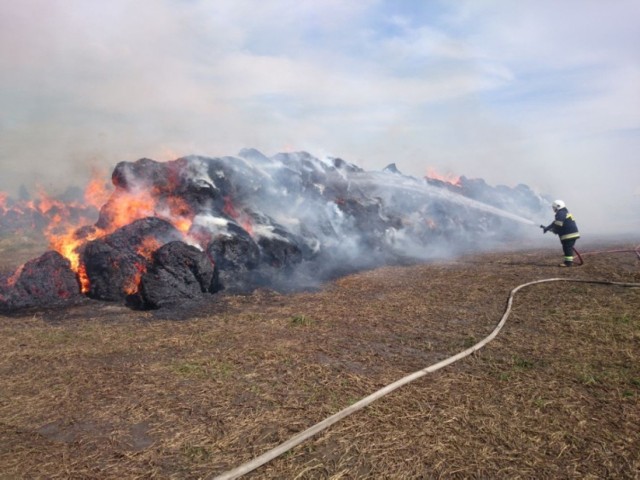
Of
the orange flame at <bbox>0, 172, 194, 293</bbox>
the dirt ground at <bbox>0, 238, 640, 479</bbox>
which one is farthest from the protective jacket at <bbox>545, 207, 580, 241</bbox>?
the orange flame at <bbox>0, 172, 194, 293</bbox>

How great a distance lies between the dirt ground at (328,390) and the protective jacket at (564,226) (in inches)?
162

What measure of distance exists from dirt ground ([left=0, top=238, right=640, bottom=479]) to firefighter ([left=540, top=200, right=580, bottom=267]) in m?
3.83

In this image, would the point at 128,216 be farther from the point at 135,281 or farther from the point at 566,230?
the point at 566,230

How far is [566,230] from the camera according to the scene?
44.5 ft

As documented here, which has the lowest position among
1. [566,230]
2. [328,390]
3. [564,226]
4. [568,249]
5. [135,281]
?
[328,390]

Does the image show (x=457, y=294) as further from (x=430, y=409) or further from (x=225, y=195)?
(x=225, y=195)

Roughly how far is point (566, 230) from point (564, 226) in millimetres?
172

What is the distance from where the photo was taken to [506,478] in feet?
11.4

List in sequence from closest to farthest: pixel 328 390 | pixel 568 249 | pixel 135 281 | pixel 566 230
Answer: pixel 328 390 → pixel 135 281 → pixel 568 249 → pixel 566 230

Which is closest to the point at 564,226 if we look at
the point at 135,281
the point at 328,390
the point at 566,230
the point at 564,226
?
the point at 564,226

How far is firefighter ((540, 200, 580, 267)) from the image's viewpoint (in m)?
13.2

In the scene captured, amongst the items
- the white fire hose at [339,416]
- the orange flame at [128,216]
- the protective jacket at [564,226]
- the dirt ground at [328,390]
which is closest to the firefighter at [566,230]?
the protective jacket at [564,226]

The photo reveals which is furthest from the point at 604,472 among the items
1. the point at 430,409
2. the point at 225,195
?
the point at 225,195

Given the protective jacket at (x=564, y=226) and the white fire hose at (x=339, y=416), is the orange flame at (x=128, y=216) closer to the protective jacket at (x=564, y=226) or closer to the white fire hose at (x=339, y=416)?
the white fire hose at (x=339, y=416)
